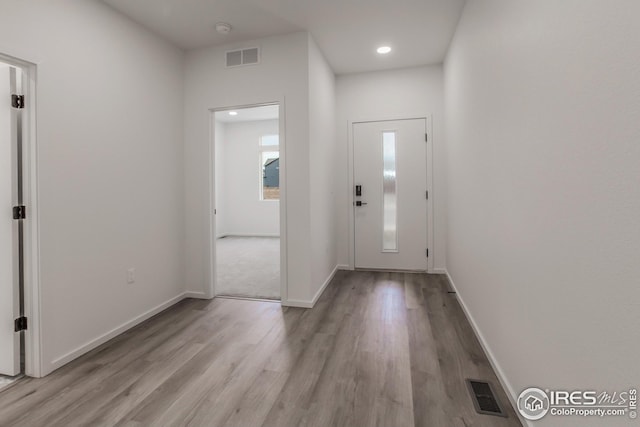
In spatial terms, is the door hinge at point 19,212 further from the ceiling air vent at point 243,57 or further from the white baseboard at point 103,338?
the ceiling air vent at point 243,57

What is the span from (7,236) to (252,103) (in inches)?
90.3

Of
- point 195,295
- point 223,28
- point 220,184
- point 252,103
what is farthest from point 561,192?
point 220,184

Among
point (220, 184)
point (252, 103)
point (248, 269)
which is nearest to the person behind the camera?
point (252, 103)

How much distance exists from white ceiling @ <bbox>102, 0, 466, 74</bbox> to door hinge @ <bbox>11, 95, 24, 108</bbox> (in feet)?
3.71

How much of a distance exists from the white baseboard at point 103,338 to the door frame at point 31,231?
0.28ft

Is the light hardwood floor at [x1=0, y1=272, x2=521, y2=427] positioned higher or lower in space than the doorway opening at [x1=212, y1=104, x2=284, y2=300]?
lower

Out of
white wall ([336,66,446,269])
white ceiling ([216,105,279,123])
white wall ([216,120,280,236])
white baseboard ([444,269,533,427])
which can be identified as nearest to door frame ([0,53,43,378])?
white baseboard ([444,269,533,427])

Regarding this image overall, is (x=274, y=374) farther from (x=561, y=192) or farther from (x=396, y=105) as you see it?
(x=396, y=105)

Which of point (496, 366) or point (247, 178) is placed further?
point (247, 178)

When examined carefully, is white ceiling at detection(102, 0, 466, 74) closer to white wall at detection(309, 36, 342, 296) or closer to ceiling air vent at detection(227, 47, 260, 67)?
ceiling air vent at detection(227, 47, 260, 67)

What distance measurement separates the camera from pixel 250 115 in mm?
7418

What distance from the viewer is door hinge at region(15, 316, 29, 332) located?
2.07m

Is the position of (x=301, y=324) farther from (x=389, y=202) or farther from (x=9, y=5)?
(x=9, y=5)

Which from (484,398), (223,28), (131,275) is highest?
(223,28)
